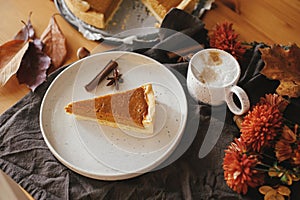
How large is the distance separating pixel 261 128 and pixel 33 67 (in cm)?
68

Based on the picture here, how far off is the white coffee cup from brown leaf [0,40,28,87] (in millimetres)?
519

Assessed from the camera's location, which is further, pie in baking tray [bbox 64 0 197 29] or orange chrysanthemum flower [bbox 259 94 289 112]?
pie in baking tray [bbox 64 0 197 29]

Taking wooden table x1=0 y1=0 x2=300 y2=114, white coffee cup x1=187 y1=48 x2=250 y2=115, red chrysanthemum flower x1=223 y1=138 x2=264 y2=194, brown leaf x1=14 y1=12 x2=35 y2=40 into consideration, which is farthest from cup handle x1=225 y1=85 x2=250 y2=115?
brown leaf x1=14 y1=12 x2=35 y2=40

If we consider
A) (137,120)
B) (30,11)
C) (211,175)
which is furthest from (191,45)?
(30,11)

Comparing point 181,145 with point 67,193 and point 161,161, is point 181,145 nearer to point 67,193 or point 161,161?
point 161,161

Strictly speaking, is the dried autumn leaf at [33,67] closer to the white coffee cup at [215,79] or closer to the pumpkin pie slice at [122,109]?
the pumpkin pie slice at [122,109]

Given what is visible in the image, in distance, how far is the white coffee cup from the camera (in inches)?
44.5

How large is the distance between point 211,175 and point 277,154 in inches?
6.7

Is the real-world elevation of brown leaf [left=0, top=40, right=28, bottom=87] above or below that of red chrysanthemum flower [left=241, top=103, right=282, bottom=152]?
above

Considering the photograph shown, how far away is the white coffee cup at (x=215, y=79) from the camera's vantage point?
1131mm

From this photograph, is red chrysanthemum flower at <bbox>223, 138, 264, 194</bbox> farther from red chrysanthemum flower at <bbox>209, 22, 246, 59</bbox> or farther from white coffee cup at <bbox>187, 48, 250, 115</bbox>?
red chrysanthemum flower at <bbox>209, 22, 246, 59</bbox>

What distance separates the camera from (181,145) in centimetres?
113

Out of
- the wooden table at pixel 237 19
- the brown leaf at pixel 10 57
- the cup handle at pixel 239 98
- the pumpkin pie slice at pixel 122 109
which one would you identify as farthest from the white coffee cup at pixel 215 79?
the brown leaf at pixel 10 57

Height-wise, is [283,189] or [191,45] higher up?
[191,45]
